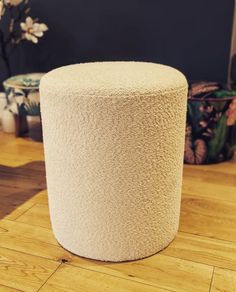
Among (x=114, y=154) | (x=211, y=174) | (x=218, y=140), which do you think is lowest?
(x=211, y=174)

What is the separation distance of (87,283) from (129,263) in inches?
5.1

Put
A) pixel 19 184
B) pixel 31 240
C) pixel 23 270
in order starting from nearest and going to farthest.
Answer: pixel 23 270, pixel 31 240, pixel 19 184

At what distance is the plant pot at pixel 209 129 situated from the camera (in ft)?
4.88

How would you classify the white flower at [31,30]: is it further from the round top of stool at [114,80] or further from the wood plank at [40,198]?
the round top of stool at [114,80]

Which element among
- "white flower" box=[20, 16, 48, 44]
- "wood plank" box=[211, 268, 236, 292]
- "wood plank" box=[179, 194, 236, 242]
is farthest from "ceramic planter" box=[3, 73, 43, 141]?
"wood plank" box=[211, 268, 236, 292]

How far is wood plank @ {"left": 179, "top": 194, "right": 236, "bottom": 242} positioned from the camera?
107 centimetres

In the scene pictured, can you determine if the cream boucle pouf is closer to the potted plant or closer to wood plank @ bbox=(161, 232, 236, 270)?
wood plank @ bbox=(161, 232, 236, 270)

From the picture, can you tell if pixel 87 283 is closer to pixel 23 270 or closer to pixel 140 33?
pixel 23 270

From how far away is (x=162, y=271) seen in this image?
35.5 inches

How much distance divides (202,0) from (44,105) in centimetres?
118

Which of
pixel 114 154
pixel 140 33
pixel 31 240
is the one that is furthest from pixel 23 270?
pixel 140 33

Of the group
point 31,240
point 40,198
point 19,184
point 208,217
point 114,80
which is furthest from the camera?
point 19,184

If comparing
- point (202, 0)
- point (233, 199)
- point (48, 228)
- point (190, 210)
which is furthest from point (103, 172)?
point (202, 0)

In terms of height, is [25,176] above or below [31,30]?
below
